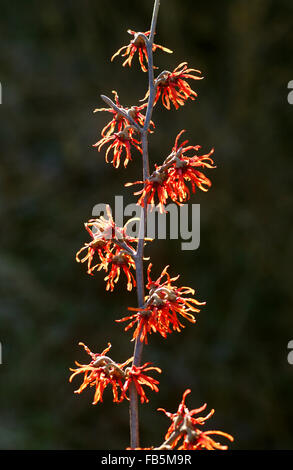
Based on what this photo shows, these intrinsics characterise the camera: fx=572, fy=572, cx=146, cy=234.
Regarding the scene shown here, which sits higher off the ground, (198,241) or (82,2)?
(82,2)

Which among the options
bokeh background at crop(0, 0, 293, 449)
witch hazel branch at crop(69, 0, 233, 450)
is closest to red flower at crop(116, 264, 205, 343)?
witch hazel branch at crop(69, 0, 233, 450)

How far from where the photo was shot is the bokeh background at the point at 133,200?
405 centimetres

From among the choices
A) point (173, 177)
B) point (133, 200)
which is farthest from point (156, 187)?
point (133, 200)

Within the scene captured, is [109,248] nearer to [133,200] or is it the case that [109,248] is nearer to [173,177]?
[173,177]

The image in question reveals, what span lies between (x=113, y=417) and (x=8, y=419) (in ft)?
2.37

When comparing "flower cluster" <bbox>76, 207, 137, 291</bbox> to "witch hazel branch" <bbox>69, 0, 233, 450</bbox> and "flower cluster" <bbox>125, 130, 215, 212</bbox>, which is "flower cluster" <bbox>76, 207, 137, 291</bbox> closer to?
"witch hazel branch" <bbox>69, 0, 233, 450</bbox>

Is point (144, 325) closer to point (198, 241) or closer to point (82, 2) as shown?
point (198, 241)

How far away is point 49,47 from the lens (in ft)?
15.8

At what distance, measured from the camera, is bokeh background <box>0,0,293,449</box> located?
4051mm

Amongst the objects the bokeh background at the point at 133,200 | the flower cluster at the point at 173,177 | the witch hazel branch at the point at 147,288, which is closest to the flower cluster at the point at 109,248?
the witch hazel branch at the point at 147,288

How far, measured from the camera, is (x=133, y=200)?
175 inches

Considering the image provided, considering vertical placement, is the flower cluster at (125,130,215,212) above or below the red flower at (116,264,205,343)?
above
